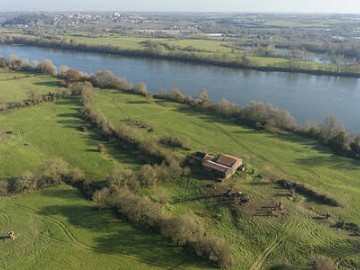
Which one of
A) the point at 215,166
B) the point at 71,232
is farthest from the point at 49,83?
the point at 71,232

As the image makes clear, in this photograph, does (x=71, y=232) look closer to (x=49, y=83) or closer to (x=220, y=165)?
(x=220, y=165)

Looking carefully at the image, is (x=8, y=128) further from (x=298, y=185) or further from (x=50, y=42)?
(x=50, y=42)

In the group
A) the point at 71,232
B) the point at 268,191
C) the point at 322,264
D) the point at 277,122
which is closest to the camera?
the point at 322,264

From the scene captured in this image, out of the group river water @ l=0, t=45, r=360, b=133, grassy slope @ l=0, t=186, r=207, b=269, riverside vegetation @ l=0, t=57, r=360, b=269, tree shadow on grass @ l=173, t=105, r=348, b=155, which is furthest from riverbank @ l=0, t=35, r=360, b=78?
grassy slope @ l=0, t=186, r=207, b=269

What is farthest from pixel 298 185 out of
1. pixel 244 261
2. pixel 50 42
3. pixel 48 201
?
pixel 50 42

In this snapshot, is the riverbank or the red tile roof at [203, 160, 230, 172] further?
the riverbank

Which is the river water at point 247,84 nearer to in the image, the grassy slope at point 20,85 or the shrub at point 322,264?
the grassy slope at point 20,85

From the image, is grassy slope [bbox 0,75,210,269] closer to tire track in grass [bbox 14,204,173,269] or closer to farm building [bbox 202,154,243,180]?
tire track in grass [bbox 14,204,173,269]
